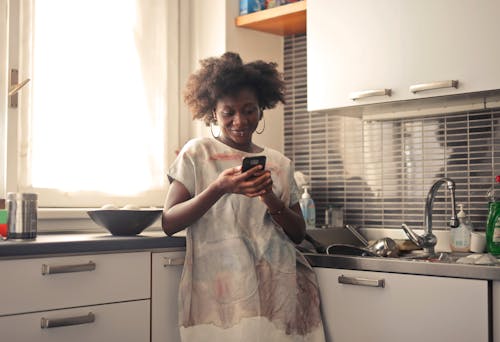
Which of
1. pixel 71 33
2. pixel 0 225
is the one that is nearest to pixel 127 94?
pixel 71 33

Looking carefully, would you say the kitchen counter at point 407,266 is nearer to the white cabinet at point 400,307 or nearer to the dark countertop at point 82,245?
the white cabinet at point 400,307

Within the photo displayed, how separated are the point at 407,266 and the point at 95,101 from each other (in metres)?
1.36

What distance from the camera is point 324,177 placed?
304cm

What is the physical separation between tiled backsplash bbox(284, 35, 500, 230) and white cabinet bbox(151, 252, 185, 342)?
94cm

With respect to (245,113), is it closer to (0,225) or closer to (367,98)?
(367,98)

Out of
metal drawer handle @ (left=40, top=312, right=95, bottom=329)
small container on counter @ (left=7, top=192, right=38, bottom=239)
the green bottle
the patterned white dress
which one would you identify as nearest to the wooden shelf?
the patterned white dress

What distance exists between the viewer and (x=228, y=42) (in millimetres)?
3006

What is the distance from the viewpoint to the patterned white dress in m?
2.16

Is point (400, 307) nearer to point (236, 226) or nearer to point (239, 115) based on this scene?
point (236, 226)

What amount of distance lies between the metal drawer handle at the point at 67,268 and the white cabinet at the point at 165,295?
24cm

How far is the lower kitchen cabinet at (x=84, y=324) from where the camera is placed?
1876mm

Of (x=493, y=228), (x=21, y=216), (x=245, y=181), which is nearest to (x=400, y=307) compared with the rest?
(x=493, y=228)

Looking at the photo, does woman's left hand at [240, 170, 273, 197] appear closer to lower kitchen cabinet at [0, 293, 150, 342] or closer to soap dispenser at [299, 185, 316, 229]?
lower kitchen cabinet at [0, 293, 150, 342]

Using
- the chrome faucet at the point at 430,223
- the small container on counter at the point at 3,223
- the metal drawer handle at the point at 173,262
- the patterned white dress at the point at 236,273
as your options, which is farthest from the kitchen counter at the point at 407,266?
the small container on counter at the point at 3,223
